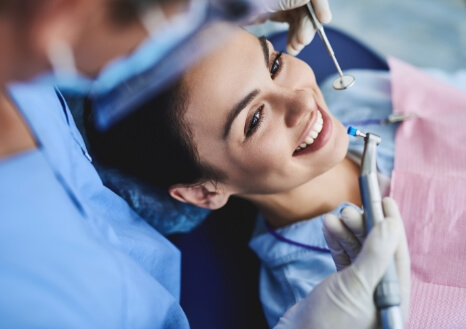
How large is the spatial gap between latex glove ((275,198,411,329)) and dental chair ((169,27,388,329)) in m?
0.34

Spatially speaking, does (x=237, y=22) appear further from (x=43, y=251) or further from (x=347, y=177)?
(x=347, y=177)

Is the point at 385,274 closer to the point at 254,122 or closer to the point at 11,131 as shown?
the point at 254,122

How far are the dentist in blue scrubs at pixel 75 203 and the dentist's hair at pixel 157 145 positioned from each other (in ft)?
0.27

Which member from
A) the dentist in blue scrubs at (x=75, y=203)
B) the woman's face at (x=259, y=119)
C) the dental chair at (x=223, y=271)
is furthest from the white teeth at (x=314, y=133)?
the dental chair at (x=223, y=271)

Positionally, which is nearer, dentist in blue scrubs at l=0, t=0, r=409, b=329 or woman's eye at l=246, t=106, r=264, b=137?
dentist in blue scrubs at l=0, t=0, r=409, b=329

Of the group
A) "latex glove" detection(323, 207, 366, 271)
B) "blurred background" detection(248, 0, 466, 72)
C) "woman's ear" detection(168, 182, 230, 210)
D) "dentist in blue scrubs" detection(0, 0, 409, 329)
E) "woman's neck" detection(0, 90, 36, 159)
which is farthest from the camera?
"blurred background" detection(248, 0, 466, 72)

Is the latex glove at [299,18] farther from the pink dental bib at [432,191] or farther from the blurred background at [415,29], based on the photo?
the blurred background at [415,29]

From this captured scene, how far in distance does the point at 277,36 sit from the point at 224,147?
52cm

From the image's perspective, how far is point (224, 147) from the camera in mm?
809

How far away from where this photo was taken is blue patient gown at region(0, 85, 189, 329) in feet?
1.63

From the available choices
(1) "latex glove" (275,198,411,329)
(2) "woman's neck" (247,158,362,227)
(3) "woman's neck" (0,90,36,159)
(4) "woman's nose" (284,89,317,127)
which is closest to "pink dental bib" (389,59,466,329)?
(2) "woman's neck" (247,158,362,227)

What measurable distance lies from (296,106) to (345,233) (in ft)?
0.78

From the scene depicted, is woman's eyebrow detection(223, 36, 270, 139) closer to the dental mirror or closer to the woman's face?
the woman's face

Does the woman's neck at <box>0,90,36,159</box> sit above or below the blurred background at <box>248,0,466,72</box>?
above
